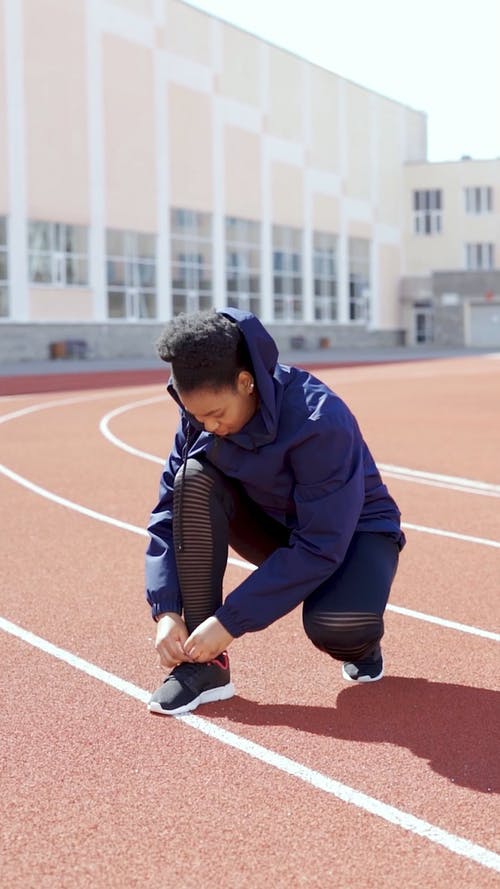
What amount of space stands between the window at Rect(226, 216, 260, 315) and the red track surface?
39.2 meters

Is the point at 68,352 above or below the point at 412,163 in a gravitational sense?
below

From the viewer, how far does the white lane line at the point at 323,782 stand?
3.15 metres

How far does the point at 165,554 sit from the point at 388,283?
185ft

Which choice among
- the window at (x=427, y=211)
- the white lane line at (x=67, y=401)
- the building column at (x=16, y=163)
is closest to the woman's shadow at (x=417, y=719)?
the white lane line at (x=67, y=401)

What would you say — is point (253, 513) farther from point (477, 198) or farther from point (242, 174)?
point (477, 198)

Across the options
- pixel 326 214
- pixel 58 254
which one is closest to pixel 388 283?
pixel 326 214

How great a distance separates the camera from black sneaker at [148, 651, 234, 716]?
13.9 ft

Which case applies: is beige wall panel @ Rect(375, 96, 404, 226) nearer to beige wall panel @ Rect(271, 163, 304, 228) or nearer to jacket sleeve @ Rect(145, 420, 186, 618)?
beige wall panel @ Rect(271, 163, 304, 228)

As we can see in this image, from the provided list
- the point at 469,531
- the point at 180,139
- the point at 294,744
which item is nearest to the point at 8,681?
the point at 294,744

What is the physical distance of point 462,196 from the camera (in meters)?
61.1

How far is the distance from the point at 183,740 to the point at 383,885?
1.21 metres

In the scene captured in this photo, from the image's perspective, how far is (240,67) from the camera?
46.4m

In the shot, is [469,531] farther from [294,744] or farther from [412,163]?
[412,163]

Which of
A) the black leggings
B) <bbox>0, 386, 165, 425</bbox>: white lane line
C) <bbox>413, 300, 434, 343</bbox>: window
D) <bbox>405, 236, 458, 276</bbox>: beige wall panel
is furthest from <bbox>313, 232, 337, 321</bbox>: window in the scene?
the black leggings
